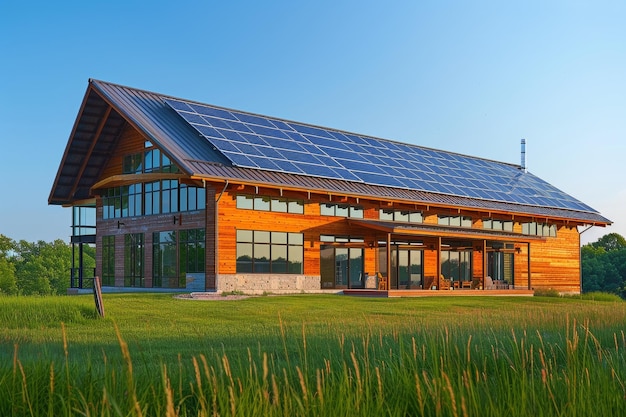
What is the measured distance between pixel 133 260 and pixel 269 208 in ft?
26.6

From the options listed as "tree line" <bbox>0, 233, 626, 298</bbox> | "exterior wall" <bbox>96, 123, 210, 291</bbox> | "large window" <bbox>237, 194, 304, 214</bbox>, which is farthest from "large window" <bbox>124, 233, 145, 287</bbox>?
"tree line" <bbox>0, 233, 626, 298</bbox>

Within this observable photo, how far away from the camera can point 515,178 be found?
48375 millimetres

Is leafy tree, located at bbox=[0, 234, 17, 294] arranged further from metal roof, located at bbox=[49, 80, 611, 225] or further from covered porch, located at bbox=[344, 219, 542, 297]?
covered porch, located at bbox=[344, 219, 542, 297]

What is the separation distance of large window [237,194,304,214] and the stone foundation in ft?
Answer: 9.06

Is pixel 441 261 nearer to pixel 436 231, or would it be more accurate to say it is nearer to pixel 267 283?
pixel 436 231

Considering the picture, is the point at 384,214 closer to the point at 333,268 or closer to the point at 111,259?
the point at 333,268

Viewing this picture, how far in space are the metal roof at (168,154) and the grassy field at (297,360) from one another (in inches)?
215

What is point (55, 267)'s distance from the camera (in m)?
71.9

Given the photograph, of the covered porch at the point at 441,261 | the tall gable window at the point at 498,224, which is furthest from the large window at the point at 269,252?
the tall gable window at the point at 498,224

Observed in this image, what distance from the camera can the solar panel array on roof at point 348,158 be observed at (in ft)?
103

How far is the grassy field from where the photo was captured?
17.8ft

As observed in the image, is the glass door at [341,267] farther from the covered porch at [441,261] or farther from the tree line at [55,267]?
the tree line at [55,267]

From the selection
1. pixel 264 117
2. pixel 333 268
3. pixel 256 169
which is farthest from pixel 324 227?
pixel 264 117

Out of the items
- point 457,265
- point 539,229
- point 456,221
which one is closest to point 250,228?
point 456,221
